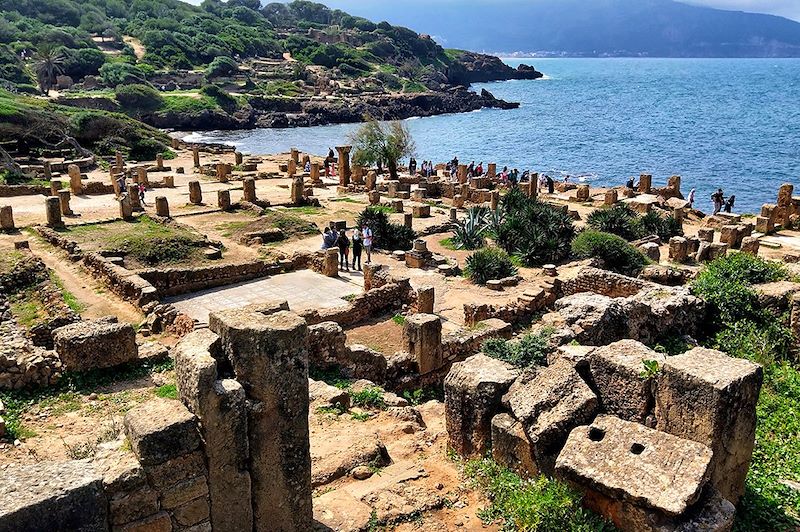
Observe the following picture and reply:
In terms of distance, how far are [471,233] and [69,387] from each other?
55.0ft

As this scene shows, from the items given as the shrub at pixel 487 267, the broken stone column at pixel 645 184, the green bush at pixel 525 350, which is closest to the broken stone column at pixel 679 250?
the shrub at pixel 487 267

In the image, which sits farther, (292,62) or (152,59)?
(292,62)

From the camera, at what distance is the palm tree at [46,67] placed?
81.3 meters

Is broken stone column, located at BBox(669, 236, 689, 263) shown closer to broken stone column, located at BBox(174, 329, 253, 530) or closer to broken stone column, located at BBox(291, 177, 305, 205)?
broken stone column, located at BBox(291, 177, 305, 205)

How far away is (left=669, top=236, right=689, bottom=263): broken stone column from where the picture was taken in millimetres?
23234

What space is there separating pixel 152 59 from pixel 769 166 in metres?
93.4

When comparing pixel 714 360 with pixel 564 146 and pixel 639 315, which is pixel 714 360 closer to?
pixel 639 315

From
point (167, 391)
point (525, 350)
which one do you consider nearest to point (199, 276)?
point (167, 391)

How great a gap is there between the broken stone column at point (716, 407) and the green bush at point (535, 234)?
15.4 meters

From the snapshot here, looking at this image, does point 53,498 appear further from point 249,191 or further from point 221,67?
point 221,67

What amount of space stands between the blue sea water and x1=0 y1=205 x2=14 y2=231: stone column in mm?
39479

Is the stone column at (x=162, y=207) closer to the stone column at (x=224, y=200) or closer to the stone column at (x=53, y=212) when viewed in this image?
the stone column at (x=224, y=200)

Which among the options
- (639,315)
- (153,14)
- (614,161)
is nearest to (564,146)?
(614,161)

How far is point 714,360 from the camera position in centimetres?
729
